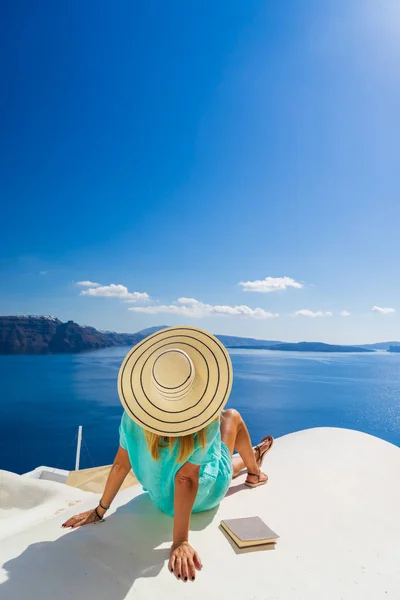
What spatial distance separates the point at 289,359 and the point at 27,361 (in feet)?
124

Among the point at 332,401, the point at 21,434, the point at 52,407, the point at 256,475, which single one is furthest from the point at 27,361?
the point at 256,475

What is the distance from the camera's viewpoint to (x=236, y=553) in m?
1.22

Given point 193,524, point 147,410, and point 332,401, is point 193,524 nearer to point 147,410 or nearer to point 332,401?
point 147,410

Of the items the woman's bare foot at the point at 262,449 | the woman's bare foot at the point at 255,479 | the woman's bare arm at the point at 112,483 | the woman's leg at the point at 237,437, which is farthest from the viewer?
the woman's bare foot at the point at 262,449

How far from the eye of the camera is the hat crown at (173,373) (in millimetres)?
1077

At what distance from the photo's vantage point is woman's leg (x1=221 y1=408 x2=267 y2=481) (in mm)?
1637

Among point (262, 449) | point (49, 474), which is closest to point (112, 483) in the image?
point (262, 449)

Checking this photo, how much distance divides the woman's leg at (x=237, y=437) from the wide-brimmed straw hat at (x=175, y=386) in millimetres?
601

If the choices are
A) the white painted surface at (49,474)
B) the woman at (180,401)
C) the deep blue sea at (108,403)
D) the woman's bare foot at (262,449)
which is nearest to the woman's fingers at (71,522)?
the woman at (180,401)

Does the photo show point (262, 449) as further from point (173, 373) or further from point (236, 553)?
point (173, 373)

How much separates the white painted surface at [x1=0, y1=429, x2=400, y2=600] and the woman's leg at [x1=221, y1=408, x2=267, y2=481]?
0.42 ft

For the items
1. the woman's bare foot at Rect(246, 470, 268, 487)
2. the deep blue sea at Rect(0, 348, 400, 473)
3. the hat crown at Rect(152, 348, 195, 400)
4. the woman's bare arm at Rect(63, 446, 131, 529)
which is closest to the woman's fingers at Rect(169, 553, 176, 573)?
the woman's bare arm at Rect(63, 446, 131, 529)

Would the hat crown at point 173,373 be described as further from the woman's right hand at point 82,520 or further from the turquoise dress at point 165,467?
the woman's right hand at point 82,520

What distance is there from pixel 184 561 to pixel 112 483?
397mm
